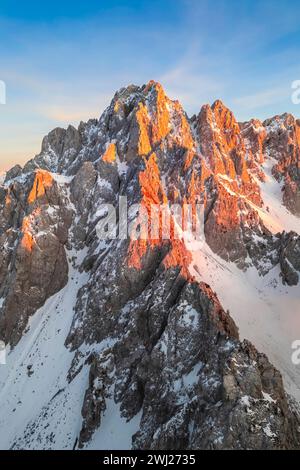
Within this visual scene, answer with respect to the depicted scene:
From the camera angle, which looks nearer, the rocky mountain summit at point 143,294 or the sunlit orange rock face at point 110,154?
the rocky mountain summit at point 143,294

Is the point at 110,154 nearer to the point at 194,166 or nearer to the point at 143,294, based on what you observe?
the point at 194,166

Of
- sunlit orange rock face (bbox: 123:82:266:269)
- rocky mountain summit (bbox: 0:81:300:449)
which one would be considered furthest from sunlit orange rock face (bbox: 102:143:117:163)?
sunlit orange rock face (bbox: 123:82:266:269)

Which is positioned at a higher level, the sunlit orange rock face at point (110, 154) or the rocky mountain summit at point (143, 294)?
the sunlit orange rock face at point (110, 154)

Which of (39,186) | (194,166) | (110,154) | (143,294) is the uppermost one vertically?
(110,154)

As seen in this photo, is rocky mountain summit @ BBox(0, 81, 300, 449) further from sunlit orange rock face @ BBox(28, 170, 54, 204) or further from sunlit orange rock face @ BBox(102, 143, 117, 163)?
sunlit orange rock face @ BBox(102, 143, 117, 163)

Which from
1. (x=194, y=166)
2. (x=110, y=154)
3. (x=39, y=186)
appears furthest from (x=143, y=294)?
(x=110, y=154)

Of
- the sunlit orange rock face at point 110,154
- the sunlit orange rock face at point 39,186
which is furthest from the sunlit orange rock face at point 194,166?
the sunlit orange rock face at point 39,186

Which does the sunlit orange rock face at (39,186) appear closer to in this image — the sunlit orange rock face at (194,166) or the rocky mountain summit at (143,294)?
the rocky mountain summit at (143,294)

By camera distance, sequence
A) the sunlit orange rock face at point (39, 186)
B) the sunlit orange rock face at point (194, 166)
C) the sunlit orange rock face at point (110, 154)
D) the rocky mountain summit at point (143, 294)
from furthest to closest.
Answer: the sunlit orange rock face at point (110, 154)
the sunlit orange rock face at point (39, 186)
the sunlit orange rock face at point (194, 166)
the rocky mountain summit at point (143, 294)
